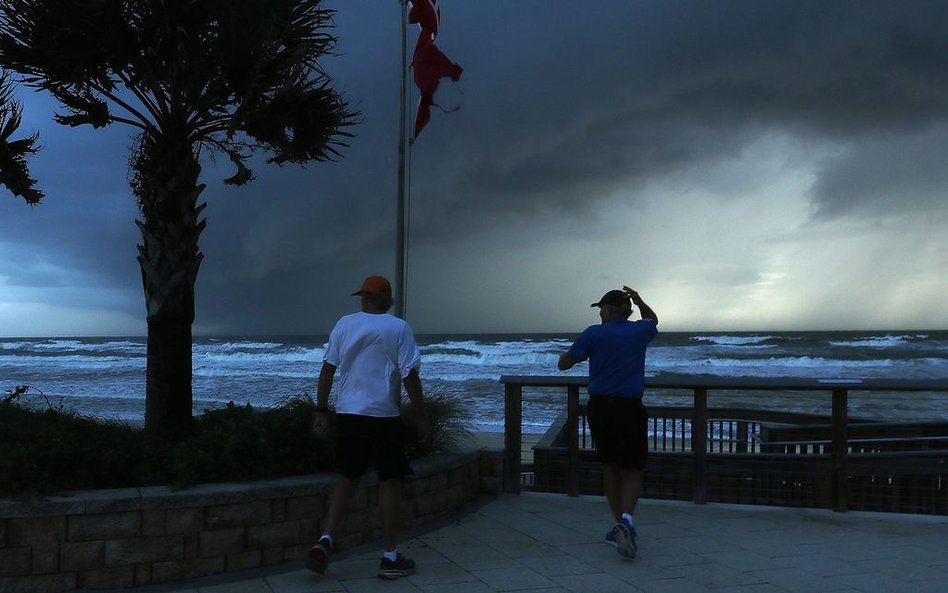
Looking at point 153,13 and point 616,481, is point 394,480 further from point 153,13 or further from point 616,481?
point 153,13

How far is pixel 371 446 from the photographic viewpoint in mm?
4379

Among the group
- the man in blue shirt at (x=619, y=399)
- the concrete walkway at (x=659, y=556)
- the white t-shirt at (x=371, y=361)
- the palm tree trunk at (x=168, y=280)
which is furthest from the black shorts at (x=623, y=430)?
the palm tree trunk at (x=168, y=280)

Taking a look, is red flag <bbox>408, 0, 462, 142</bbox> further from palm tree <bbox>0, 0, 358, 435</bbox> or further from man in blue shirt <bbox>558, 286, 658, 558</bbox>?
man in blue shirt <bbox>558, 286, 658, 558</bbox>

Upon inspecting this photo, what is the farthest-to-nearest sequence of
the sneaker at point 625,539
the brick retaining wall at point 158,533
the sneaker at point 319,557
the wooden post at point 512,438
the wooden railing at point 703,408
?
the wooden post at point 512,438
the wooden railing at point 703,408
the sneaker at point 625,539
the sneaker at point 319,557
the brick retaining wall at point 158,533

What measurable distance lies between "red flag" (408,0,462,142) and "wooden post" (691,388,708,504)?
4199 mm

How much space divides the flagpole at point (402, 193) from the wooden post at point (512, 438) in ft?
4.60

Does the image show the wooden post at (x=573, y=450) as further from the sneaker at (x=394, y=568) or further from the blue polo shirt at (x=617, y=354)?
the sneaker at (x=394, y=568)

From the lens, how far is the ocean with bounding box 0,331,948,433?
2161 centimetres

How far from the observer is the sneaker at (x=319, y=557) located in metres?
4.31

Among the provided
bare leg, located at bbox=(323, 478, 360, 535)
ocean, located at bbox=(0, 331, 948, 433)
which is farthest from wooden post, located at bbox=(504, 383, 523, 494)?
ocean, located at bbox=(0, 331, 948, 433)

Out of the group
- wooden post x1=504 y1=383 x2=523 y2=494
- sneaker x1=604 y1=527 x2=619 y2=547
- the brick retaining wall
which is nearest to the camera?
the brick retaining wall

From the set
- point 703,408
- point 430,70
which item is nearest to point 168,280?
point 430,70

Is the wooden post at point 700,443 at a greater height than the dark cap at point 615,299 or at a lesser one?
lesser

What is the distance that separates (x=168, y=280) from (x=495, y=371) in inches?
1195
